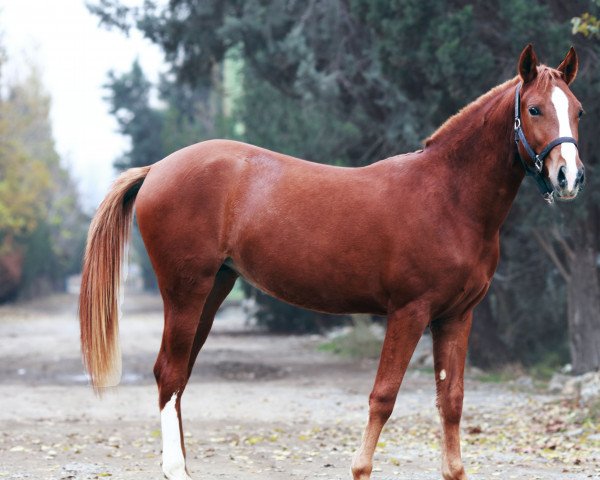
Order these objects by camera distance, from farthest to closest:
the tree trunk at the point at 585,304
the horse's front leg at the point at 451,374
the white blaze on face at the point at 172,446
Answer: the tree trunk at the point at 585,304 → the white blaze on face at the point at 172,446 → the horse's front leg at the point at 451,374

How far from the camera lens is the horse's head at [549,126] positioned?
14.1 ft

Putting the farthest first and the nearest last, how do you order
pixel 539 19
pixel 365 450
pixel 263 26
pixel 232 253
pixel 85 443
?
pixel 263 26 < pixel 539 19 < pixel 85 443 < pixel 232 253 < pixel 365 450

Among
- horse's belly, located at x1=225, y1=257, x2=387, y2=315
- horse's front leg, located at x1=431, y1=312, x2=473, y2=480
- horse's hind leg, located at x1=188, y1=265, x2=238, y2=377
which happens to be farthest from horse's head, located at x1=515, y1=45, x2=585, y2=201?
horse's hind leg, located at x1=188, y1=265, x2=238, y2=377

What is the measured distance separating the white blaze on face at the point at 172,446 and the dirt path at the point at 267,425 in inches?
33.0

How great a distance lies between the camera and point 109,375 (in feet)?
17.3

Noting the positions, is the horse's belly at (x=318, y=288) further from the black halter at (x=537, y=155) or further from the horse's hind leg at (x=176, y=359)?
the black halter at (x=537, y=155)

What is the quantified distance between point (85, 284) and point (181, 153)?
914mm

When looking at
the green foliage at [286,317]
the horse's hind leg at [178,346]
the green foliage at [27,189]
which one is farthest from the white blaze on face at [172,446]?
the green foliage at [27,189]

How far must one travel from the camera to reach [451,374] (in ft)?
16.0

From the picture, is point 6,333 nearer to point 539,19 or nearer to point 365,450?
point 539,19

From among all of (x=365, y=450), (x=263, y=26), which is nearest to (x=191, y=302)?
(x=365, y=450)

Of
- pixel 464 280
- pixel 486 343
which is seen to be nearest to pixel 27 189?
pixel 486 343

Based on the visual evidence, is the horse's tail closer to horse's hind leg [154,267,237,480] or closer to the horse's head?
horse's hind leg [154,267,237,480]

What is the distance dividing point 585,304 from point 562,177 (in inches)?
289
